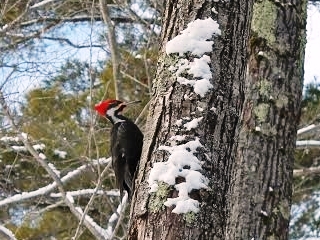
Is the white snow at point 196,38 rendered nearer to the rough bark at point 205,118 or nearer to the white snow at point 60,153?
the rough bark at point 205,118

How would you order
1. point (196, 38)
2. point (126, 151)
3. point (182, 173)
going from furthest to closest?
point (126, 151), point (196, 38), point (182, 173)

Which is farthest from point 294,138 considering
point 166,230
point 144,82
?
point 144,82

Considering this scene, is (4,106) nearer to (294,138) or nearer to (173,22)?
(294,138)

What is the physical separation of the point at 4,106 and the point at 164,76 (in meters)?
2.84

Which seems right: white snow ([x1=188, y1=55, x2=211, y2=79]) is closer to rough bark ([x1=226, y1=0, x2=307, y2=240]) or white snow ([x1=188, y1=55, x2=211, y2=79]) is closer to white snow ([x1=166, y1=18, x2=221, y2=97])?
white snow ([x1=166, y1=18, x2=221, y2=97])

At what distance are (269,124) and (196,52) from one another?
1.03 m

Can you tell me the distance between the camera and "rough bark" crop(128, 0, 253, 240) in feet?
5.72

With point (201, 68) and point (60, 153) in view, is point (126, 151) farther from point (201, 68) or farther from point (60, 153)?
point (60, 153)

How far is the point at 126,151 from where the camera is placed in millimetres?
3092

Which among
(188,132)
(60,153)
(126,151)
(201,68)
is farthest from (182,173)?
(60,153)

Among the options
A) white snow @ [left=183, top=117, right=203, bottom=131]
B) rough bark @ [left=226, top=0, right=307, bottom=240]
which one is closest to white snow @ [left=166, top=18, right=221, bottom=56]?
white snow @ [left=183, top=117, right=203, bottom=131]

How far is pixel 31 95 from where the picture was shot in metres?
6.18

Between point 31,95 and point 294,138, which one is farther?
point 31,95

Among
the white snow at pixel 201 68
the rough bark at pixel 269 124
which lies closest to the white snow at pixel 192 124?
the white snow at pixel 201 68
